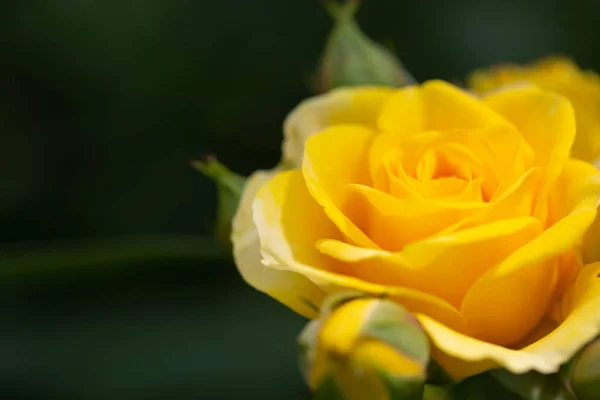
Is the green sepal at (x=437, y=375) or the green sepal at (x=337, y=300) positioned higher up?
the green sepal at (x=337, y=300)

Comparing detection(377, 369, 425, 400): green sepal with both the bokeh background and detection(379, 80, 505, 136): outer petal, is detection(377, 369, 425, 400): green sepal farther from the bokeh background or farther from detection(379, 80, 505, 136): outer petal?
the bokeh background

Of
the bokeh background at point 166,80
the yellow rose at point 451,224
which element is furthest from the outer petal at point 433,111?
the bokeh background at point 166,80

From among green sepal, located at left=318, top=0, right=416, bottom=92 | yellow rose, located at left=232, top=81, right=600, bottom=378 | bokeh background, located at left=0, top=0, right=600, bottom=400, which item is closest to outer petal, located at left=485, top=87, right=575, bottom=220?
yellow rose, located at left=232, top=81, right=600, bottom=378

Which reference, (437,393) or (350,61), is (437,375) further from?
(350,61)

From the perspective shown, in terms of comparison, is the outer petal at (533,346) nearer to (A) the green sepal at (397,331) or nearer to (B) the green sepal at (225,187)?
(A) the green sepal at (397,331)

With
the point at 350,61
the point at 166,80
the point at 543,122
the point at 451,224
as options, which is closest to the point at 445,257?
the point at 451,224

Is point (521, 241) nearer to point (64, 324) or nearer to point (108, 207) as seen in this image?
point (64, 324)

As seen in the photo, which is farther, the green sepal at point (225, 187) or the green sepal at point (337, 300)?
the green sepal at point (225, 187)
